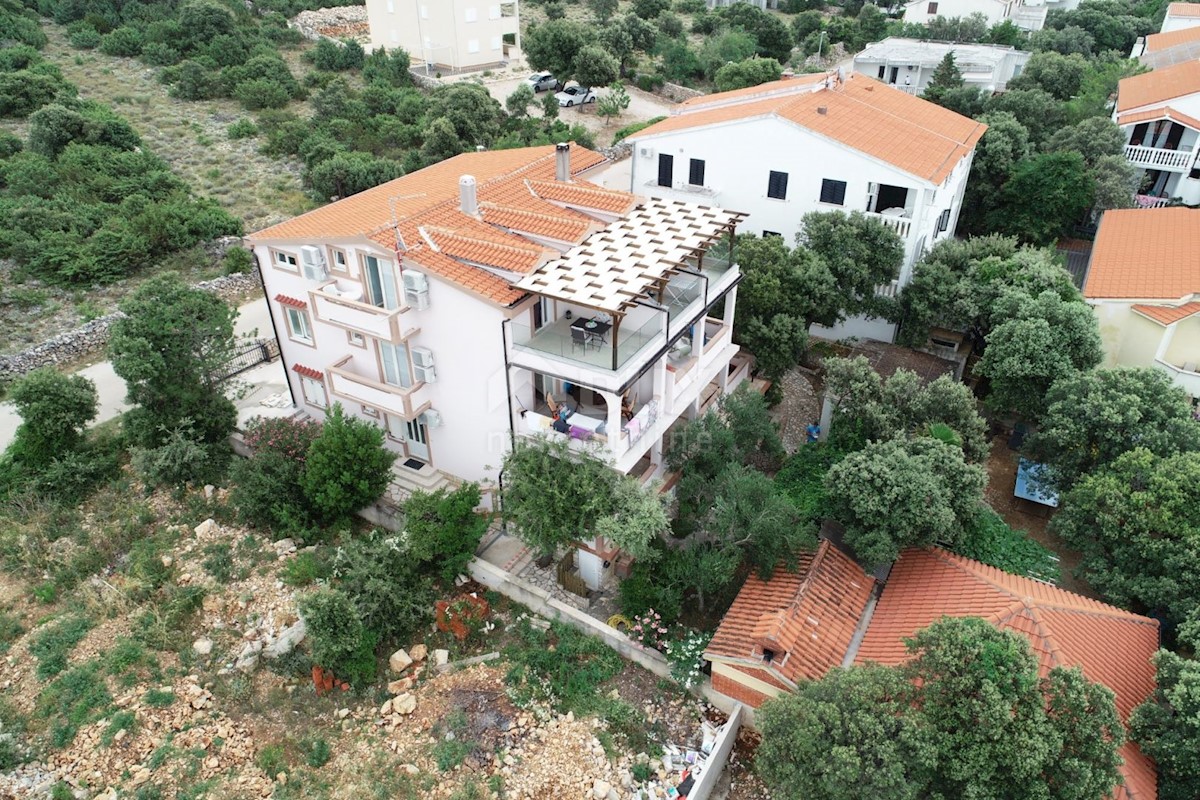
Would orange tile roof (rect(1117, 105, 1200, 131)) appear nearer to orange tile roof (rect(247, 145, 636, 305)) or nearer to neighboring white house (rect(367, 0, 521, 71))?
orange tile roof (rect(247, 145, 636, 305))

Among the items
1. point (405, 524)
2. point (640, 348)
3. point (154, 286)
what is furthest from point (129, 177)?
point (640, 348)

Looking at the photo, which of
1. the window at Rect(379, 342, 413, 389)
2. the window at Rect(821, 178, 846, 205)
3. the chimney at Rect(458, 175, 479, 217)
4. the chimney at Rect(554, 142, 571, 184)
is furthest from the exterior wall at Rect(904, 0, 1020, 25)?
the window at Rect(379, 342, 413, 389)

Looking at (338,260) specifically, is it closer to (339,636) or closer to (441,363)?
(441,363)

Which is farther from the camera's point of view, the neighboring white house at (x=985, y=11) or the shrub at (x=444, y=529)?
the neighboring white house at (x=985, y=11)

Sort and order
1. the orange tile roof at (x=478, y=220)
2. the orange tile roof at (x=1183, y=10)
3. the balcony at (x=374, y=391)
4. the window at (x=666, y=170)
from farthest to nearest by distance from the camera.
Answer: the orange tile roof at (x=1183, y=10) → the window at (x=666, y=170) → the balcony at (x=374, y=391) → the orange tile roof at (x=478, y=220)

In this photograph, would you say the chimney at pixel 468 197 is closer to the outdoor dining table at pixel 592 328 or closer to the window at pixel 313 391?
the outdoor dining table at pixel 592 328

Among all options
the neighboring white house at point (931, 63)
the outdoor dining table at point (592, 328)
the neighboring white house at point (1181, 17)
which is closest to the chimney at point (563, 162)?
the outdoor dining table at point (592, 328)

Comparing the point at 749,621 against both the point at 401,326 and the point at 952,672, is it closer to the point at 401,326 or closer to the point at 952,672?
the point at 952,672
